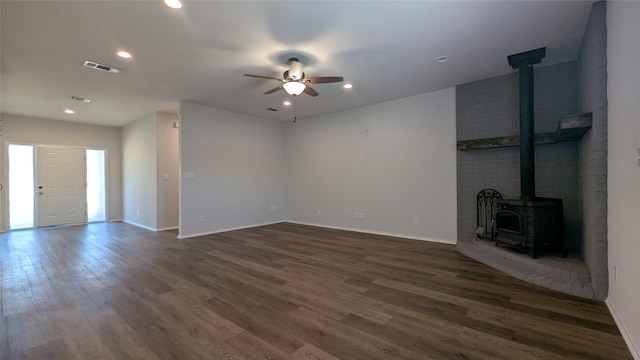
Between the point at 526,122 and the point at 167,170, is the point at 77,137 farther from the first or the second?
the point at 526,122

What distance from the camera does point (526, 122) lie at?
3.63m

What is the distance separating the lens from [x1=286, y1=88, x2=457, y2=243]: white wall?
16.4ft

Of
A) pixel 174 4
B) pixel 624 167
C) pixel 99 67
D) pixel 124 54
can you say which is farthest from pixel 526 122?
pixel 99 67

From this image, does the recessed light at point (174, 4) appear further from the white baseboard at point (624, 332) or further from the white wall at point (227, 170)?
the white baseboard at point (624, 332)

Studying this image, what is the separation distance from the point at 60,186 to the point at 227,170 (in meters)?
4.92

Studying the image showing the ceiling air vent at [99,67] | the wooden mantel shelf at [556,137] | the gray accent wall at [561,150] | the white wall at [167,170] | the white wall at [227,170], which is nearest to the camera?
the gray accent wall at [561,150]

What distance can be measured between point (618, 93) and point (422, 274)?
251cm

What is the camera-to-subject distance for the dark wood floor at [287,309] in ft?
6.22

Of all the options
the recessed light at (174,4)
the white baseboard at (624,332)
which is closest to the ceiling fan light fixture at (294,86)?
the recessed light at (174,4)

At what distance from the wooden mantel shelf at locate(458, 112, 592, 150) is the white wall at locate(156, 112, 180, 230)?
21.0 ft

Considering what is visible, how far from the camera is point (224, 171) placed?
6.36 m

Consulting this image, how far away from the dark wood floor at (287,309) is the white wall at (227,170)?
70.6 inches

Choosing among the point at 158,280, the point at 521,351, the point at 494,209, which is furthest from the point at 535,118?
the point at 158,280

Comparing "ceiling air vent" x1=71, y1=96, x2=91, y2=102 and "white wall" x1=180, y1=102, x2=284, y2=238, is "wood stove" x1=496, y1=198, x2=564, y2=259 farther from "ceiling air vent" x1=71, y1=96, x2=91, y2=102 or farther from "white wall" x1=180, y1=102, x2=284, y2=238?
"ceiling air vent" x1=71, y1=96, x2=91, y2=102
